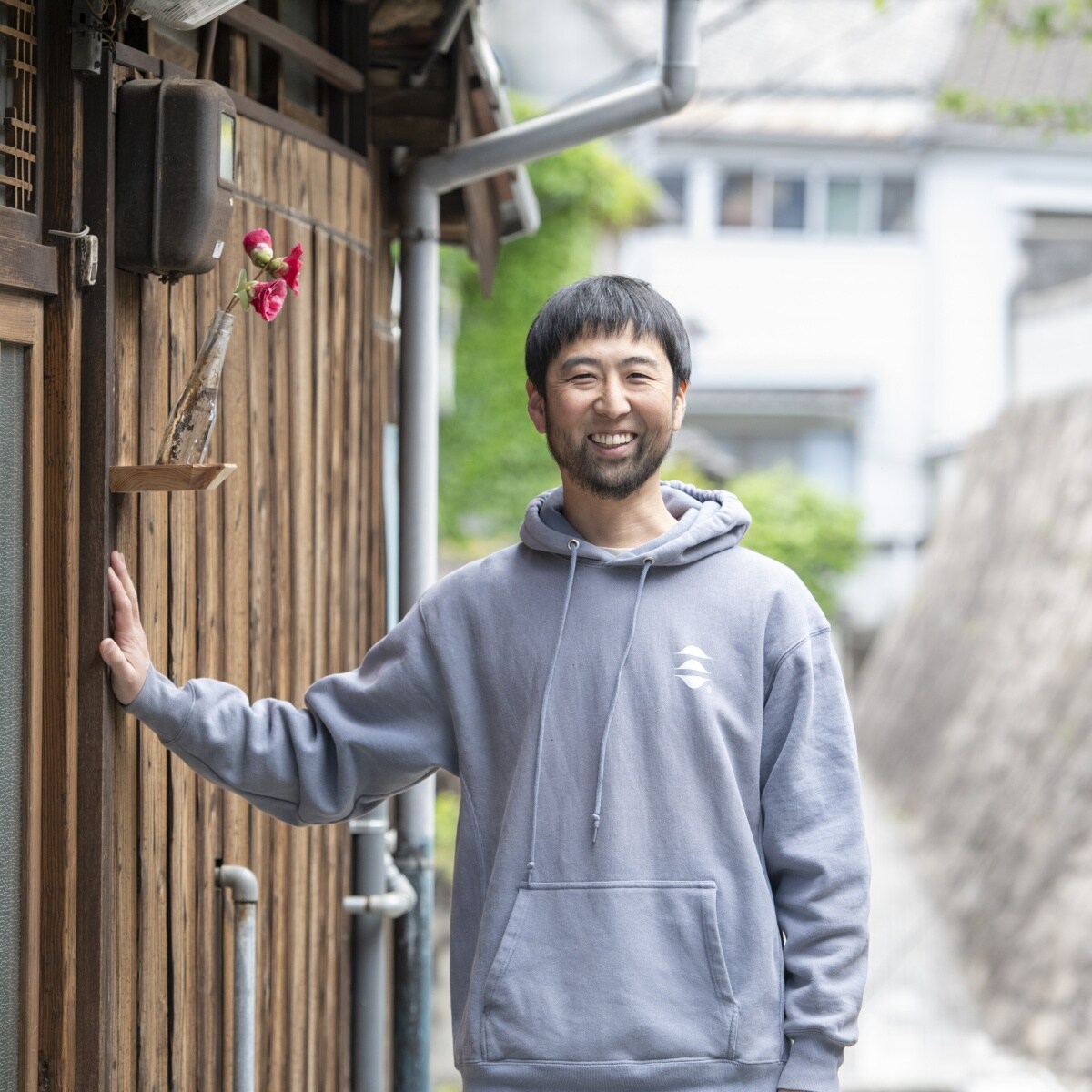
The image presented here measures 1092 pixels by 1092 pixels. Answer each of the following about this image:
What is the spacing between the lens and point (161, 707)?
2.84 m

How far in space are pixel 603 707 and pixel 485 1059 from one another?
0.63 m

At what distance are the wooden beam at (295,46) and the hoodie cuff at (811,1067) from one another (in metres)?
2.28

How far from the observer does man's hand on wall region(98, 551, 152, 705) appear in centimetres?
277

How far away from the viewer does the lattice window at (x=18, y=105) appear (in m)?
2.63

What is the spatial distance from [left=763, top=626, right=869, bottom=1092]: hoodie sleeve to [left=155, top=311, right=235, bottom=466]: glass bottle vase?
1.08m

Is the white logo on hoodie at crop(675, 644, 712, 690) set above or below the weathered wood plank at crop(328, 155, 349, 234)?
below

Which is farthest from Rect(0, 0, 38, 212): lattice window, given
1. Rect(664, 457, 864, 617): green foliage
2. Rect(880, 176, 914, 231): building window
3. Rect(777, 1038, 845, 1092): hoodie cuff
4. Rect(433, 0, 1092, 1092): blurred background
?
Rect(880, 176, 914, 231): building window

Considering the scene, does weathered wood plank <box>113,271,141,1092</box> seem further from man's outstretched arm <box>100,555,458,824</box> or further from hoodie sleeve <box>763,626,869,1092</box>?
hoodie sleeve <box>763,626,869,1092</box>

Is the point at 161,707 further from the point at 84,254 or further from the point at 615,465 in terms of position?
the point at 615,465

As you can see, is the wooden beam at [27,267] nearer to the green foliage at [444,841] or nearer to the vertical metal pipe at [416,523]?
the vertical metal pipe at [416,523]

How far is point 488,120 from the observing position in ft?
18.6

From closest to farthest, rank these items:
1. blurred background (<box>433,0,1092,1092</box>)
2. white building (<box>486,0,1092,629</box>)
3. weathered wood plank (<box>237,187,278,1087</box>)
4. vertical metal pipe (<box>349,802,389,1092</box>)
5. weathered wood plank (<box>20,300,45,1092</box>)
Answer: weathered wood plank (<box>20,300,45,1092</box>), weathered wood plank (<box>237,187,278,1087</box>), vertical metal pipe (<box>349,802,389,1092</box>), blurred background (<box>433,0,1092,1092</box>), white building (<box>486,0,1092,629</box>)

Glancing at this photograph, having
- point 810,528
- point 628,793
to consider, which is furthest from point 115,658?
point 810,528

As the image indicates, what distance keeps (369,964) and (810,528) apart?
18.4 meters
